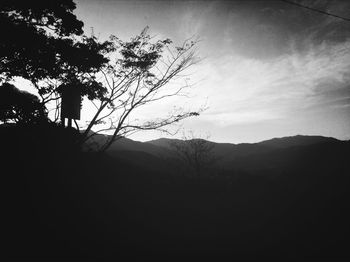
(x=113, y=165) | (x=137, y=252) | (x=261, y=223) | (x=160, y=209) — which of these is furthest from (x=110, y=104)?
(x=261, y=223)

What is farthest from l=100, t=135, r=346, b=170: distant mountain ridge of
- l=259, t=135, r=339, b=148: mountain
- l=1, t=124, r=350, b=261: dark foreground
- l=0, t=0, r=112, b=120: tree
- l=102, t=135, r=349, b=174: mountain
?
l=0, t=0, r=112, b=120: tree

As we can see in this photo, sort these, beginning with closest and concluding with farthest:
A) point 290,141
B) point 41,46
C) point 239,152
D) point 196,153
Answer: point 41,46, point 196,153, point 239,152, point 290,141

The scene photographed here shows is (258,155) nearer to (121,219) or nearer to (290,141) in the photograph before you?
(290,141)

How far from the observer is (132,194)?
11.5m

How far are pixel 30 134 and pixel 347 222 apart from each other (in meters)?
19.2

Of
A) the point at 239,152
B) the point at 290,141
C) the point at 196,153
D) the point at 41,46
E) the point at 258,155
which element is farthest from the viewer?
the point at 290,141

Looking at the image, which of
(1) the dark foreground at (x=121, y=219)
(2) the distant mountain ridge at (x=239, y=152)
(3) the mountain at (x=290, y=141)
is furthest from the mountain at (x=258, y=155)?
(1) the dark foreground at (x=121, y=219)

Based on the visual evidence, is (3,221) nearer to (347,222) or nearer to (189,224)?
(189,224)

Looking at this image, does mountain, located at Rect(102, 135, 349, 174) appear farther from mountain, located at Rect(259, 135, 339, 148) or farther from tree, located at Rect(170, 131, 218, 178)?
mountain, located at Rect(259, 135, 339, 148)

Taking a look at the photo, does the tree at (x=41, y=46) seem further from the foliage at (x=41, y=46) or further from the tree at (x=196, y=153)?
the tree at (x=196, y=153)

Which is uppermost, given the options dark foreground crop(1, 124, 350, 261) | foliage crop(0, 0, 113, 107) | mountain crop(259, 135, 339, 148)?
mountain crop(259, 135, 339, 148)

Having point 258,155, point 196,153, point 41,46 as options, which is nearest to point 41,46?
point 41,46

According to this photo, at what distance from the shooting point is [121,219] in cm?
909

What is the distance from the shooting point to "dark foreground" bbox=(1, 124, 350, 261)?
693cm
